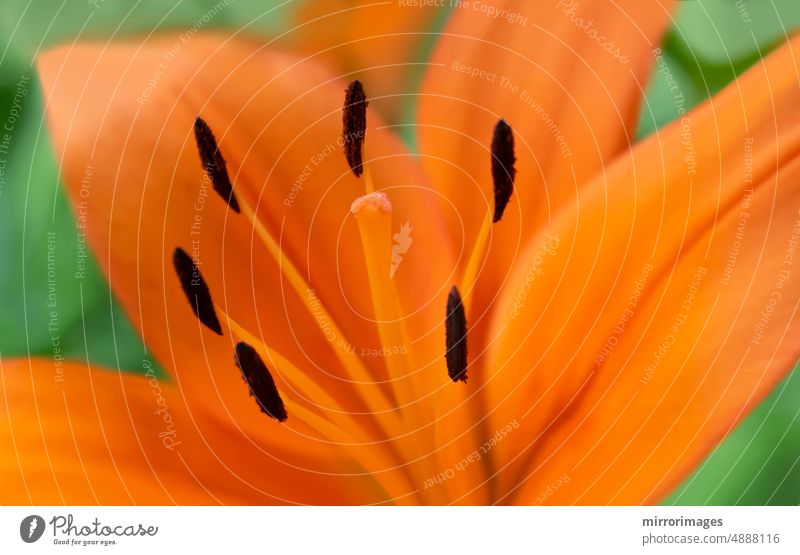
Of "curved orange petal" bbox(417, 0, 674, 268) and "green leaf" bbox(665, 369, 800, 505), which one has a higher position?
"curved orange petal" bbox(417, 0, 674, 268)

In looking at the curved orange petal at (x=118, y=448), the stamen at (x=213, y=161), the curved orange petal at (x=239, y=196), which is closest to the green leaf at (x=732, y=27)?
the curved orange petal at (x=239, y=196)

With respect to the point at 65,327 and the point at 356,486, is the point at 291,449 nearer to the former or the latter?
the point at 356,486

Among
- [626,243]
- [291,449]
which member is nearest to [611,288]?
[626,243]
